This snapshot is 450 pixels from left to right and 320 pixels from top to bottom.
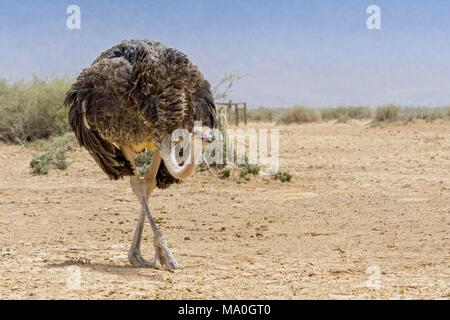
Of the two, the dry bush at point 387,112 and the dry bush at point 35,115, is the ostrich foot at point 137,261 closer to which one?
Result: the dry bush at point 35,115

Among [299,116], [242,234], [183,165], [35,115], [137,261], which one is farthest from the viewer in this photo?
[299,116]

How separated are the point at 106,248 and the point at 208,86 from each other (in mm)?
2224

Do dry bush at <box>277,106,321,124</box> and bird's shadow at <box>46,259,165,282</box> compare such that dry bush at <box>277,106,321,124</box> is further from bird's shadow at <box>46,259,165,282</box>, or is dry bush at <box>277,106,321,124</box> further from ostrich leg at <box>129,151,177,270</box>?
bird's shadow at <box>46,259,165,282</box>

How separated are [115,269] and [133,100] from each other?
1.57 metres

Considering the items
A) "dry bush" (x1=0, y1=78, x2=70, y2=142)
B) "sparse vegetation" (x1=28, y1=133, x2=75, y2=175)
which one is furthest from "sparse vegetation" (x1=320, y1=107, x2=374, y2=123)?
"sparse vegetation" (x1=28, y1=133, x2=75, y2=175)

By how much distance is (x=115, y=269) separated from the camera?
24.8 ft

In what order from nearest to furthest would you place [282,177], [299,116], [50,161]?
[282,177]
[50,161]
[299,116]

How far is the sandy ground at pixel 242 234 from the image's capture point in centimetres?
665

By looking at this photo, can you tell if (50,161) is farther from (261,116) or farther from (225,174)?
(261,116)

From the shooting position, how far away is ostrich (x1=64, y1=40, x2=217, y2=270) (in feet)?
24.3

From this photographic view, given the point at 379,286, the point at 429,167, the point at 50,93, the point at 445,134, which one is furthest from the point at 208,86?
the point at 445,134

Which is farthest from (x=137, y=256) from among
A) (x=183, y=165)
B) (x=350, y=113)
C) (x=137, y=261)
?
(x=350, y=113)

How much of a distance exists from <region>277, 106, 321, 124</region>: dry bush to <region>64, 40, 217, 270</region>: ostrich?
44.8 meters

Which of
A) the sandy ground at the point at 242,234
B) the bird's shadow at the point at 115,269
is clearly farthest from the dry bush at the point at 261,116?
the bird's shadow at the point at 115,269
